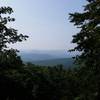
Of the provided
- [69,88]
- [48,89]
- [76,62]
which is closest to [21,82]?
[48,89]

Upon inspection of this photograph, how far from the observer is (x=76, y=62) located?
27.3m

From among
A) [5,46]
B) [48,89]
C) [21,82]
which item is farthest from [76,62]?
[48,89]

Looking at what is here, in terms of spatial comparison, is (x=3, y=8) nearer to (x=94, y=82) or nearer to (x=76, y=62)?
(x=76, y=62)

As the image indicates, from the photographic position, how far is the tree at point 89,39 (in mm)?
25891

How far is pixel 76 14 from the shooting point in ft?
87.1

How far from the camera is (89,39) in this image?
26.0 meters

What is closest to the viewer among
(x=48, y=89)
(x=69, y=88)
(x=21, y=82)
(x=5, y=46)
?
(x=5, y=46)

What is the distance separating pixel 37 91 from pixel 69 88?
18.4 m

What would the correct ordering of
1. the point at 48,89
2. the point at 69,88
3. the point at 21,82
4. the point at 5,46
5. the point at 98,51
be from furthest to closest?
the point at 69,88 < the point at 48,89 < the point at 21,82 < the point at 98,51 < the point at 5,46

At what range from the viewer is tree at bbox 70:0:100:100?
25.9 meters

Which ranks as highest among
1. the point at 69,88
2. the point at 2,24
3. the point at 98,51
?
the point at 2,24

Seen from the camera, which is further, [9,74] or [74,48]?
[9,74]

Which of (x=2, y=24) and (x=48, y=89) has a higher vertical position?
(x=2, y=24)

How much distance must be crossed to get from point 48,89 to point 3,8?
52.4m
